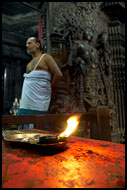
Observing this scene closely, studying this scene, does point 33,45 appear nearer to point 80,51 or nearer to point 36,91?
point 36,91

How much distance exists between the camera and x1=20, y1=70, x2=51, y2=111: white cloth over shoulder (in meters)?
2.26

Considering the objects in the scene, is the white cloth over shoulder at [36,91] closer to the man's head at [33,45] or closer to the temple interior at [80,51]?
the man's head at [33,45]

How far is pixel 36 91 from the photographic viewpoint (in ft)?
7.49

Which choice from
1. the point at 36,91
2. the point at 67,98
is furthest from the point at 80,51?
the point at 36,91

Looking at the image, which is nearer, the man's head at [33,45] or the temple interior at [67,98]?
the temple interior at [67,98]

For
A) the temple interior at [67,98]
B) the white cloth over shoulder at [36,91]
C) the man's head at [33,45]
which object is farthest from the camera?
the man's head at [33,45]

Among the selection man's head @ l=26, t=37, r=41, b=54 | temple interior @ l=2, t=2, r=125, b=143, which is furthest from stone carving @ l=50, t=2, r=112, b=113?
man's head @ l=26, t=37, r=41, b=54

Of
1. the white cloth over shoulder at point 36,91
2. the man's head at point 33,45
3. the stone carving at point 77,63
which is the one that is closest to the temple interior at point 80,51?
the stone carving at point 77,63

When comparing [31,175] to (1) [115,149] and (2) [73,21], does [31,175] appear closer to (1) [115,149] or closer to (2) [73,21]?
(1) [115,149]

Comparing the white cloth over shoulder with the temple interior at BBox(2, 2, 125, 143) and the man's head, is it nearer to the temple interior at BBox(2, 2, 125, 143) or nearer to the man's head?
the man's head

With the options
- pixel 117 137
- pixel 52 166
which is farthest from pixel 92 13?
pixel 52 166

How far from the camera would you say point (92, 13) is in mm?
5738

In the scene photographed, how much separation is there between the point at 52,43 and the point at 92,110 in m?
3.16

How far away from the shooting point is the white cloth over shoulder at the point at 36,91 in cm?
226
